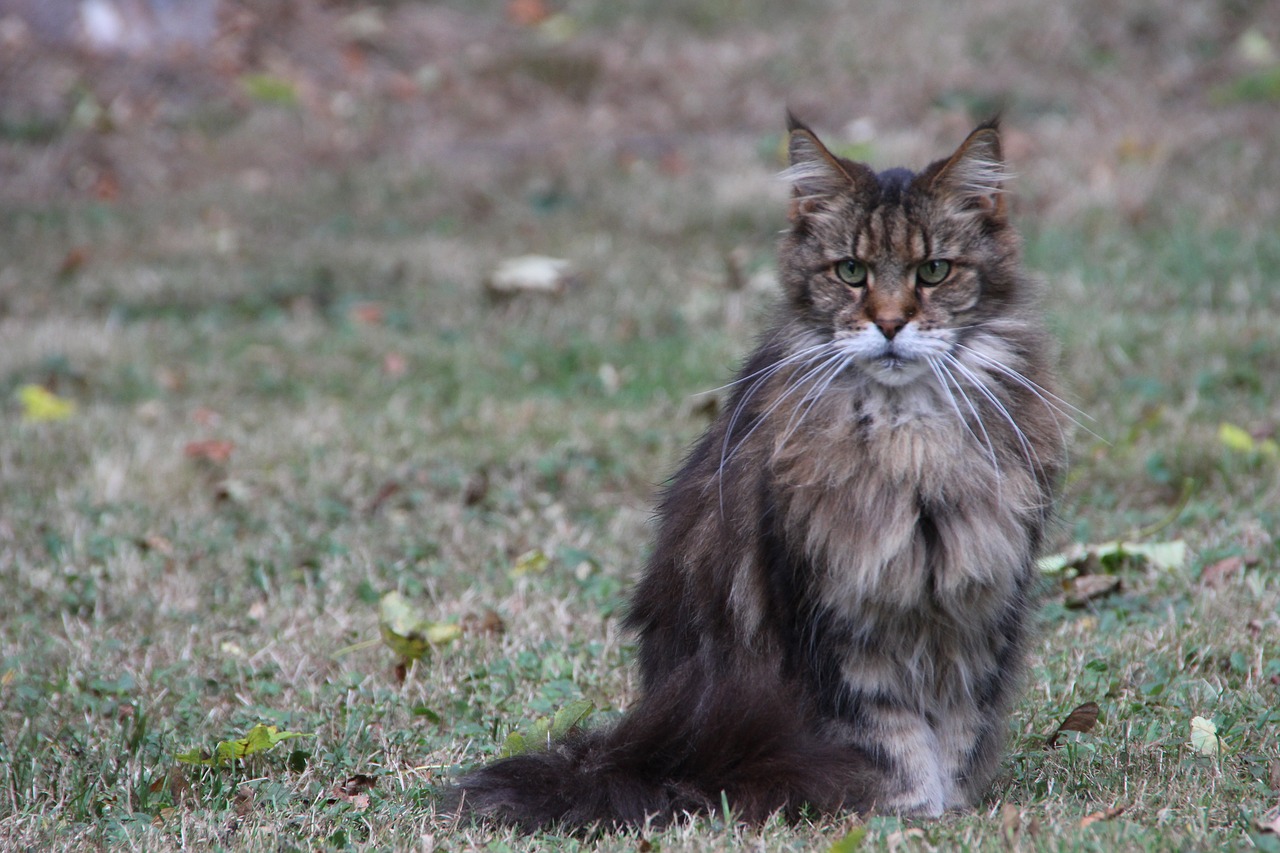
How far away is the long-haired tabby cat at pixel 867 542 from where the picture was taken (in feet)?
8.86

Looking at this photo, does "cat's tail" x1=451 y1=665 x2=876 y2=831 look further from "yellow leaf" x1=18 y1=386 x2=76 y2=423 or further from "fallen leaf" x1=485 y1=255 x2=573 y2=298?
"fallen leaf" x1=485 y1=255 x2=573 y2=298

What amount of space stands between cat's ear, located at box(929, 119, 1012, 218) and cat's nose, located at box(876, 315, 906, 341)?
0.29 metres

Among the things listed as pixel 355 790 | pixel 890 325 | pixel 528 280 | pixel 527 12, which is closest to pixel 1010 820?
pixel 890 325

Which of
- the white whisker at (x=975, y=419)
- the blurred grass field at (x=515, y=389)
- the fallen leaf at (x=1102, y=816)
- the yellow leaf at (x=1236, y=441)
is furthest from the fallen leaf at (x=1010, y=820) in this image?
the yellow leaf at (x=1236, y=441)

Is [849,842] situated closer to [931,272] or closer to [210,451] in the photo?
[931,272]

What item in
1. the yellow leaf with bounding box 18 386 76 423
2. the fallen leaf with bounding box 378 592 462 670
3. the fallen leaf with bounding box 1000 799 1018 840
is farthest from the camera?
the yellow leaf with bounding box 18 386 76 423

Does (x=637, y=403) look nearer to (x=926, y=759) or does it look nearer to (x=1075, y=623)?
(x=1075, y=623)

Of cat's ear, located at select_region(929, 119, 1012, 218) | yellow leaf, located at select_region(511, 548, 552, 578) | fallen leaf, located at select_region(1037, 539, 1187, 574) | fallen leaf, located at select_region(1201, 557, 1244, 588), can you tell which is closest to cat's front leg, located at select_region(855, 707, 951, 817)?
cat's ear, located at select_region(929, 119, 1012, 218)

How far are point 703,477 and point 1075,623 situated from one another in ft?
4.75

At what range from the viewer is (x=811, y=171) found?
9.44 ft

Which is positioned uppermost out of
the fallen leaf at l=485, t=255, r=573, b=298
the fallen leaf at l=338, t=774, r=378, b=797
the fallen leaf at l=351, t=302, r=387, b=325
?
the fallen leaf at l=485, t=255, r=573, b=298

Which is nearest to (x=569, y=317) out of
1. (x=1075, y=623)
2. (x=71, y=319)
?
(x=71, y=319)

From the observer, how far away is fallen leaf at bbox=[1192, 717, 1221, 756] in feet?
9.62

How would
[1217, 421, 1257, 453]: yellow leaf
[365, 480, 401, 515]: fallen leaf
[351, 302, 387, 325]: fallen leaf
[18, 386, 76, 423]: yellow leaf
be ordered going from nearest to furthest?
[1217, 421, 1257, 453]: yellow leaf < [365, 480, 401, 515]: fallen leaf < [18, 386, 76, 423]: yellow leaf < [351, 302, 387, 325]: fallen leaf
